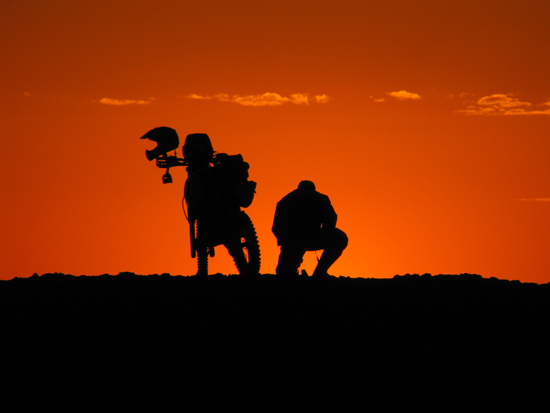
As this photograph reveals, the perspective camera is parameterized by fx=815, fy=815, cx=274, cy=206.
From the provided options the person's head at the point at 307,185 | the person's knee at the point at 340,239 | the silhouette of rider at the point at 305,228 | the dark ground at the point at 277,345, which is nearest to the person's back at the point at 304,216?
the silhouette of rider at the point at 305,228

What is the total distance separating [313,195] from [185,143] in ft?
9.62

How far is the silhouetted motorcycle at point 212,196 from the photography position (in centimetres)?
1650

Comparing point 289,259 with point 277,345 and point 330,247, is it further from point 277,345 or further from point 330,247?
point 277,345

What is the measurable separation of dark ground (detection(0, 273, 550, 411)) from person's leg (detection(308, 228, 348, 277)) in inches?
73.5

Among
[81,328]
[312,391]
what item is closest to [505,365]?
[312,391]

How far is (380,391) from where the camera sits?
35.0ft

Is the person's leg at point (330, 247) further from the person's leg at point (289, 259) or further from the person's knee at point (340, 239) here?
the person's leg at point (289, 259)

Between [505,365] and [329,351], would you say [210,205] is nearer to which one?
[329,351]

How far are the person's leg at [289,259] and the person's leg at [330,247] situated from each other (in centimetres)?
44

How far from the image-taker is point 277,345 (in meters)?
11.7

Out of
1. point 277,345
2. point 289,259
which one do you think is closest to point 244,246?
point 289,259

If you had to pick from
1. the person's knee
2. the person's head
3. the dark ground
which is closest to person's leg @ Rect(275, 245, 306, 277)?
the person's knee

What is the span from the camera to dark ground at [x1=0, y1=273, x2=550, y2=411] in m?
10.7

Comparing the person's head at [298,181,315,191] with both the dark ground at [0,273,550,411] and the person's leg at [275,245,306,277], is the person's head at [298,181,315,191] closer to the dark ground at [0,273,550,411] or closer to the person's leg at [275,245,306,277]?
the person's leg at [275,245,306,277]
